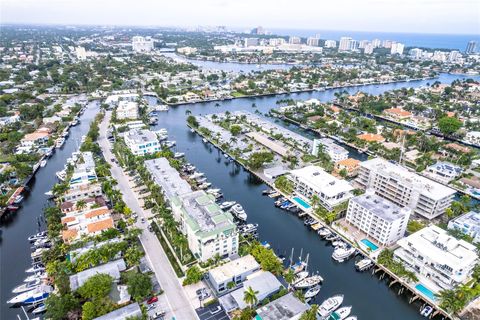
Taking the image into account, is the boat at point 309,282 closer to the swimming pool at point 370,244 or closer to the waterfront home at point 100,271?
the swimming pool at point 370,244

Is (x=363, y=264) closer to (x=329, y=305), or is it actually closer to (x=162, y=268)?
(x=329, y=305)

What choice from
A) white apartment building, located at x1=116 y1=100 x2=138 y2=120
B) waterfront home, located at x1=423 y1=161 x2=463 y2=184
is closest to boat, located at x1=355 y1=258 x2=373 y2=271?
waterfront home, located at x1=423 y1=161 x2=463 y2=184

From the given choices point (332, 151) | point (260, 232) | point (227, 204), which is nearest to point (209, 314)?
point (260, 232)

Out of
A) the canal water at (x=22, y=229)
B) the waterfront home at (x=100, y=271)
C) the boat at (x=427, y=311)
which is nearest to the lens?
the waterfront home at (x=100, y=271)

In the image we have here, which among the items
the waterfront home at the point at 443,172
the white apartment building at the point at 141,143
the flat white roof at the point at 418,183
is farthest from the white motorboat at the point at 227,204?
the waterfront home at the point at 443,172

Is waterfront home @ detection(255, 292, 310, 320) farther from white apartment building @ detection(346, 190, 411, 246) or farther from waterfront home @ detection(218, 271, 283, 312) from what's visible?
white apartment building @ detection(346, 190, 411, 246)

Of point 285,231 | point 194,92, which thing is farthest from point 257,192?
point 194,92

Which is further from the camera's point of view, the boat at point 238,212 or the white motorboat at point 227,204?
the white motorboat at point 227,204
